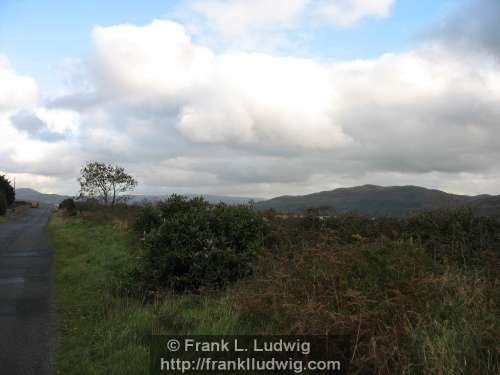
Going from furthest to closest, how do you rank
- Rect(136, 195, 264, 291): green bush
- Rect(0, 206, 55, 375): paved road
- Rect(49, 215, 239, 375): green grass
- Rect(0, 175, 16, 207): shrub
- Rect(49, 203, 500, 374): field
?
Rect(0, 175, 16, 207): shrub < Rect(136, 195, 264, 291): green bush < Rect(0, 206, 55, 375): paved road < Rect(49, 215, 239, 375): green grass < Rect(49, 203, 500, 374): field

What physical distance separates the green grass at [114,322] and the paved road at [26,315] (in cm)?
21

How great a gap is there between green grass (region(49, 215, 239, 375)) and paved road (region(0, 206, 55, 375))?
21 cm

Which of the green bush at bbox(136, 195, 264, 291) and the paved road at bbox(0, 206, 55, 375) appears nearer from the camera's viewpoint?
the paved road at bbox(0, 206, 55, 375)

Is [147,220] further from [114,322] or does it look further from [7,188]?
[7,188]

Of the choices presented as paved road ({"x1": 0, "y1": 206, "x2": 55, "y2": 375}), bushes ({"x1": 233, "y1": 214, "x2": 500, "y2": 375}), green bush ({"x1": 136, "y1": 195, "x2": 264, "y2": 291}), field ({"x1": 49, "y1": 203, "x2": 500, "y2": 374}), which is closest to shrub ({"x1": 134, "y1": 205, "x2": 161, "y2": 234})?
paved road ({"x1": 0, "y1": 206, "x2": 55, "y2": 375})

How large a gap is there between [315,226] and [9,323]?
264 inches

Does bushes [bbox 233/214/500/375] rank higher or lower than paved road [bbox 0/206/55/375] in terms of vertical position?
higher

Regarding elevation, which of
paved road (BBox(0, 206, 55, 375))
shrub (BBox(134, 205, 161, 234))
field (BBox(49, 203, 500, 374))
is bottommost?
paved road (BBox(0, 206, 55, 375))

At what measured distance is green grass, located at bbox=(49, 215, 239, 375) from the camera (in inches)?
215

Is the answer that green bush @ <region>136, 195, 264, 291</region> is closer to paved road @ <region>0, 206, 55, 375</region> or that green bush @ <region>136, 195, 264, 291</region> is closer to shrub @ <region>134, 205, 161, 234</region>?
paved road @ <region>0, 206, 55, 375</region>

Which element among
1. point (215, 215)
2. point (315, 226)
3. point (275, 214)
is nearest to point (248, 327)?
point (215, 215)

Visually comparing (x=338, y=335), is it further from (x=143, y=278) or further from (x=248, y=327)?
(x=143, y=278)

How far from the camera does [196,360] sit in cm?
507

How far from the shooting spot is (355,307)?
17.4ft
